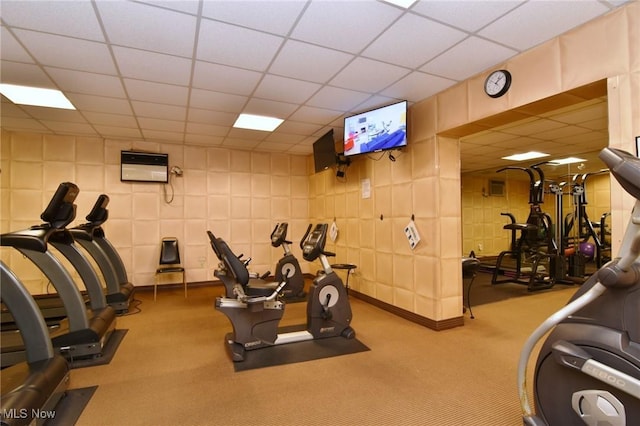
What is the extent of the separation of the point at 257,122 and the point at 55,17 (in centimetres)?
279

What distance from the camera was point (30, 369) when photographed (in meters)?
2.02

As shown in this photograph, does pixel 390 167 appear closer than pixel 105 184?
Yes

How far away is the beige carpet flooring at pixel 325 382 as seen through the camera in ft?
7.01


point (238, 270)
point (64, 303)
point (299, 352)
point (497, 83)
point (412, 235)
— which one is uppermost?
point (497, 83)

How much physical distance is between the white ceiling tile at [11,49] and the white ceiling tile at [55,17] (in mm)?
198

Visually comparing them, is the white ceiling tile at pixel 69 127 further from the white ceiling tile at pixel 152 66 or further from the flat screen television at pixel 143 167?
the white ceiling tile at pixel 152 66

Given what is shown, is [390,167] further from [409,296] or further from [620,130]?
[620,130]

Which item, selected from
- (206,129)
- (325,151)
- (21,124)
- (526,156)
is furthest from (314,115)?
(526,156)

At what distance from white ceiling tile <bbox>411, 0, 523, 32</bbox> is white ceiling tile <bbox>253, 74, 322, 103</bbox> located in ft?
4.95

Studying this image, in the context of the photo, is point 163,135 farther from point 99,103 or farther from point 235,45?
point 235,45

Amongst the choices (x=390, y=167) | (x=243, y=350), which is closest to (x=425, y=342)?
(x=243, y=350)

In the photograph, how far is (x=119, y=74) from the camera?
127 inches

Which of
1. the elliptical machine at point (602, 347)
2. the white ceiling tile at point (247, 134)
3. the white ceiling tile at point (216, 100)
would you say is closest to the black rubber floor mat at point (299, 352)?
the elliptical machine at point (602, 347)

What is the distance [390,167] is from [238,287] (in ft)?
8.95
